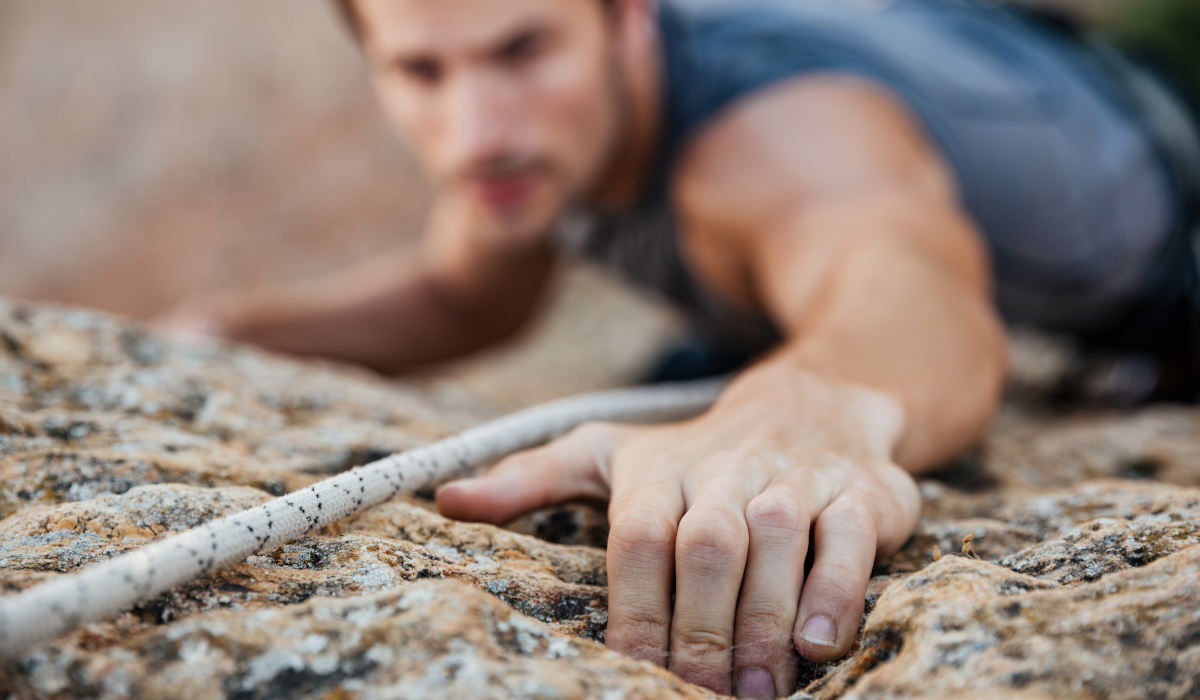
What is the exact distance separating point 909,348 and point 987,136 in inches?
48.1

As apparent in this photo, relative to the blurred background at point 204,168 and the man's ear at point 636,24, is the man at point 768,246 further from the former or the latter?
the blurred background at point 204,168

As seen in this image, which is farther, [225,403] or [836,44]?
[836,44]

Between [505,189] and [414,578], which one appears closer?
[414,578]

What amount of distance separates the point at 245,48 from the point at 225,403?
4.49 metres

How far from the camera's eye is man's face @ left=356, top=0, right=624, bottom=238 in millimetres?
1858

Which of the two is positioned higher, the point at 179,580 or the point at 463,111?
the point at 463,111

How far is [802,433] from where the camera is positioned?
35.5 inches

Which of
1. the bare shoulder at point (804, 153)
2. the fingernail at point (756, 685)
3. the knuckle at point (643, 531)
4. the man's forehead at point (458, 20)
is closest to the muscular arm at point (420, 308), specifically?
the man's forehead at point (458, 20)

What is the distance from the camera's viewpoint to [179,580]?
65cm

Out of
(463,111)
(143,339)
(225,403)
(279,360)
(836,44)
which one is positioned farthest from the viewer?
(836,44)

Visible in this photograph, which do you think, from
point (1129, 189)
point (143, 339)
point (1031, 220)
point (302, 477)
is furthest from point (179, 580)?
point (1129, 189)

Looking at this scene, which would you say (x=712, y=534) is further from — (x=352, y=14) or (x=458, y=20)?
(x=352, y=14)

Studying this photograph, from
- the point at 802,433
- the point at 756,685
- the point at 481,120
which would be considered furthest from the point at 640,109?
the point at 756,685

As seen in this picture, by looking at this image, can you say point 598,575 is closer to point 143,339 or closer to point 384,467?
point 384,467
